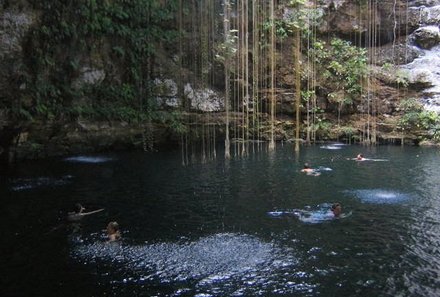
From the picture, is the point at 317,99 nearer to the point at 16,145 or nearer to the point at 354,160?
the point at 354,160

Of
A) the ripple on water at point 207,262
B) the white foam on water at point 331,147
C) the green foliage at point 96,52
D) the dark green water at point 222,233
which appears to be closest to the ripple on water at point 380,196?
the dark green water at point 222,233

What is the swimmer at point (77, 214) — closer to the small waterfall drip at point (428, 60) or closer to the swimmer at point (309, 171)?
the swimmer at point (309, 171)

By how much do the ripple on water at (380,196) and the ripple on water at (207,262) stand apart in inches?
233

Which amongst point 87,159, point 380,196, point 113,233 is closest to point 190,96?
point 87,159

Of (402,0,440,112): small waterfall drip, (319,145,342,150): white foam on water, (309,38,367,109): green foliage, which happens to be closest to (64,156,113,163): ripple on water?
(319,145,342,150): white foam on water

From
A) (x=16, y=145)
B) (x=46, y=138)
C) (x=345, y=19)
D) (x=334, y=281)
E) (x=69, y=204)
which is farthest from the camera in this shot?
(x=345, y=19)

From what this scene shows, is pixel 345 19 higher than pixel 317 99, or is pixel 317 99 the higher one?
pixel 345 19

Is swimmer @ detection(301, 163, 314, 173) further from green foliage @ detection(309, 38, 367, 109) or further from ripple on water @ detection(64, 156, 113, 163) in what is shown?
green foliage @ detection(309, 38, 367, 109)

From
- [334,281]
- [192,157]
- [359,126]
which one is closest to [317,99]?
[359,126]

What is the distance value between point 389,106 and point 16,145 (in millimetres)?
24282

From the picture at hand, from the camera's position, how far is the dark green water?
847 cm

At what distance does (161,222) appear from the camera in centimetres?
1248

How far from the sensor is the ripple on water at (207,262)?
8.44 metres

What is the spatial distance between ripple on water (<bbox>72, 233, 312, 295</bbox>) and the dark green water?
0.02 metres
